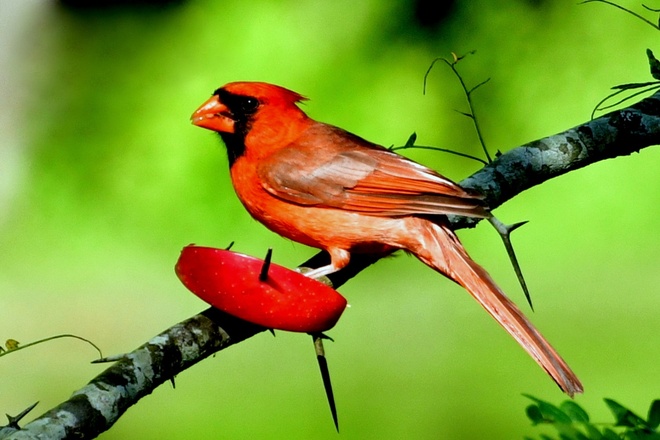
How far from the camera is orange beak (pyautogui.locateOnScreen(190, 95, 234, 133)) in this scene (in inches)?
88.8

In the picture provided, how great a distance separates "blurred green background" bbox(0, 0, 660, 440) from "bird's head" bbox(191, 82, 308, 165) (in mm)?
1541

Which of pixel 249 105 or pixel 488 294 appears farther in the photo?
pixel 249 105

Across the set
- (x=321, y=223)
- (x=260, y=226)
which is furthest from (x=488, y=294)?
(x=260, y=226)

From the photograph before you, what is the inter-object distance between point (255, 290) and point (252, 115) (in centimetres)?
78

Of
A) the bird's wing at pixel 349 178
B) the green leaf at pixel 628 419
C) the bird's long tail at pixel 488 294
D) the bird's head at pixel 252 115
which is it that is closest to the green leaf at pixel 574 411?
the green leaf at pixel 628 419

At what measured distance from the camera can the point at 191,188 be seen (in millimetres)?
3982

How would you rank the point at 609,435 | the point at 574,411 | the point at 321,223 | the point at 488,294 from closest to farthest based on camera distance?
the point at 609,435
the point at 574,411
the point at 488,294
the point at 321,223

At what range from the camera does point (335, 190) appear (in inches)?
86.4

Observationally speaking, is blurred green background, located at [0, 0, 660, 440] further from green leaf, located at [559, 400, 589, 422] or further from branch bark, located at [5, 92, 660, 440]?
green leaf, located at [559, 400, 589, 422]

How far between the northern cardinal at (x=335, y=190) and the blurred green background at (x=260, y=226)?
153 cm

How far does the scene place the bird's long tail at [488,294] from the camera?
1.83 meters

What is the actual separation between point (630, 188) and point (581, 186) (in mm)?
194

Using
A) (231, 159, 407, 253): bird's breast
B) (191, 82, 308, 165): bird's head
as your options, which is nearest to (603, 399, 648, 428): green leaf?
(231, 159, 407, 253): bird's breast

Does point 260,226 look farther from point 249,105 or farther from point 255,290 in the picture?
point 255,290
